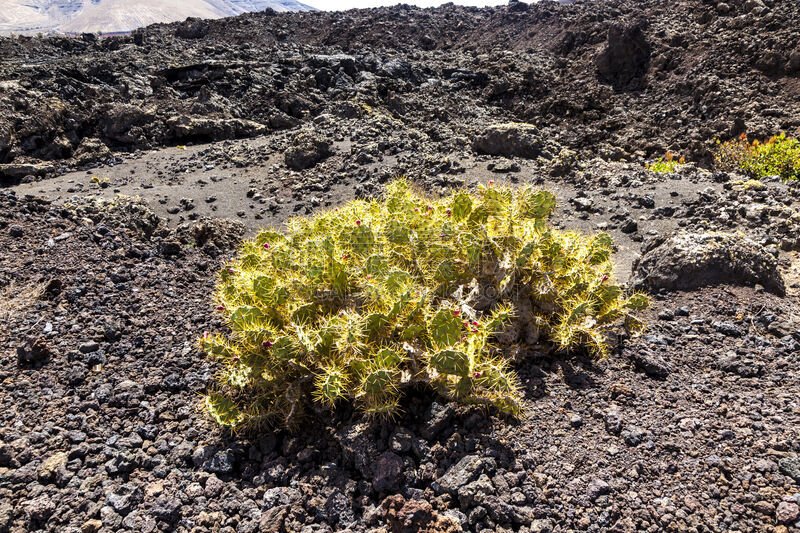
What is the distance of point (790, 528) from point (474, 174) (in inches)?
240

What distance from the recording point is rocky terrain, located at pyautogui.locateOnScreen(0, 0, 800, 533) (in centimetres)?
230

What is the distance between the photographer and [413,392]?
281 cm

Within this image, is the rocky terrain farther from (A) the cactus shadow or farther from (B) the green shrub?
(B) the green shrub

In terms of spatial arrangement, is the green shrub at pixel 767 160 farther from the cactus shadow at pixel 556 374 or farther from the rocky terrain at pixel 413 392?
the cactus shadow at pixel 556 374

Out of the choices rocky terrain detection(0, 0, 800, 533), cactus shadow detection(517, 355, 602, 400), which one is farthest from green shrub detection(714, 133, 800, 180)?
cactus shadow detection(517, 355, 602, 400)

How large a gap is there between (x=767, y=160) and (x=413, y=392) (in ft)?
25.3

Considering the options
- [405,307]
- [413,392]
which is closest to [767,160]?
[405,307]

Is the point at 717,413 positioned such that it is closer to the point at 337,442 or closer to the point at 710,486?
the point at 710,486

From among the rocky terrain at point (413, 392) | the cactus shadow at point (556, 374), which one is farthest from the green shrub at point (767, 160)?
the cactus shadow at point (556, 374)

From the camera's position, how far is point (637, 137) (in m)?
10.4

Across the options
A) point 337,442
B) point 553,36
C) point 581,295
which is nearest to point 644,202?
point 581,295

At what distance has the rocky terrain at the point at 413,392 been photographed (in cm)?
230

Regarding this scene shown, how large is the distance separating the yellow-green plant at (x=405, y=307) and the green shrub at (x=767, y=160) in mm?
5482

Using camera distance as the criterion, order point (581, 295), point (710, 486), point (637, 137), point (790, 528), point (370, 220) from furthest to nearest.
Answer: point (637, 137) < point (370, 220) < point (581, 295) < point (710, 486) < point (790, 528)
